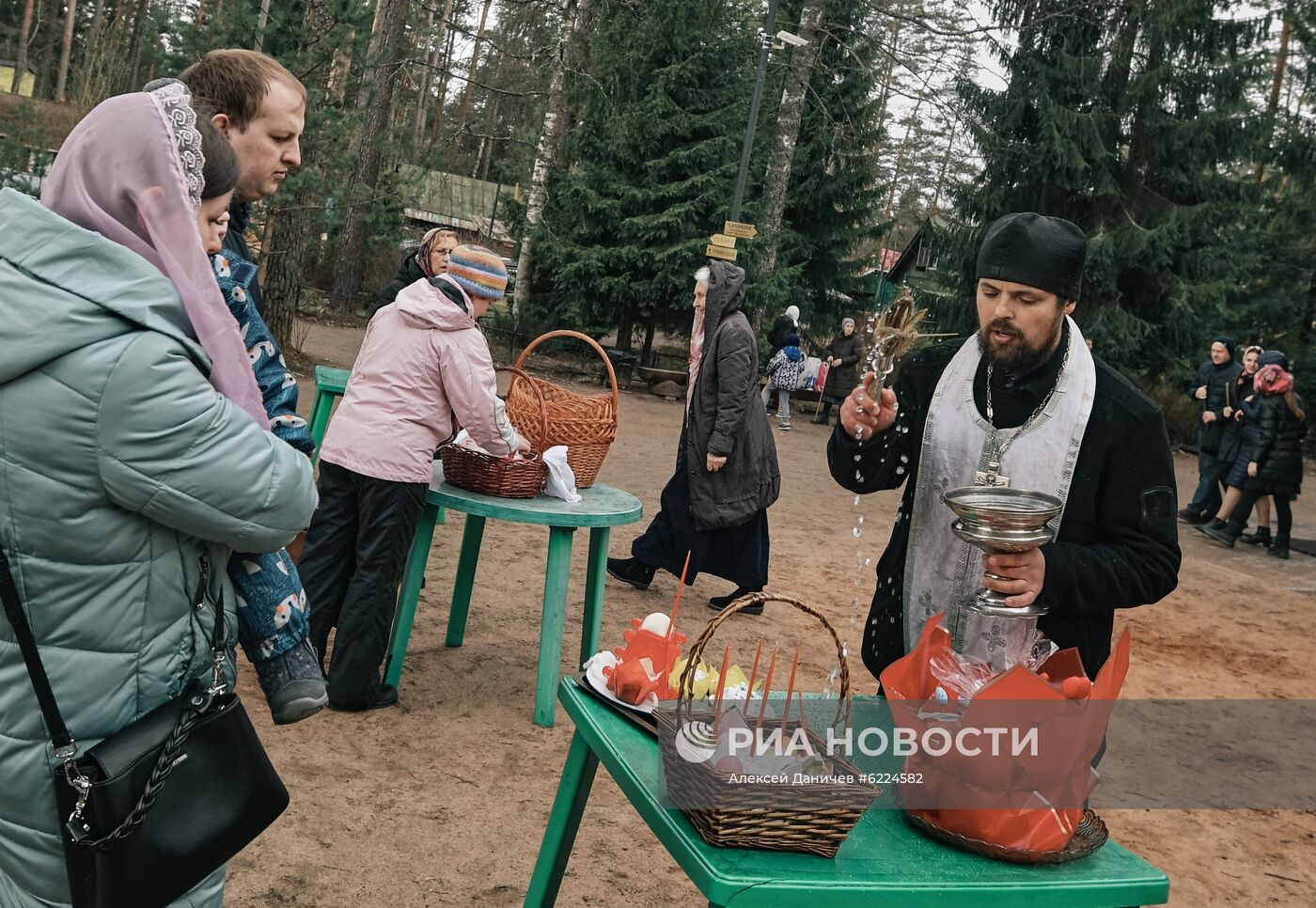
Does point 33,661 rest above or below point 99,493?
below

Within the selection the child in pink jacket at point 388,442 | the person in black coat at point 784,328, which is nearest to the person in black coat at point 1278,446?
the person in black coat at point 784,328

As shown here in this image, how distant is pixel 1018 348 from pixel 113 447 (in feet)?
5.84

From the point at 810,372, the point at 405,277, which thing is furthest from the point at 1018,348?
the point at 810,372

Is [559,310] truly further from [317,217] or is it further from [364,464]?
[364,464]

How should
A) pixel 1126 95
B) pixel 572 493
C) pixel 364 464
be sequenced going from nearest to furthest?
pixel 364 464
pixel 572 493
pixel 1126 95

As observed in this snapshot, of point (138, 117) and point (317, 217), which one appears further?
point (317, 217)

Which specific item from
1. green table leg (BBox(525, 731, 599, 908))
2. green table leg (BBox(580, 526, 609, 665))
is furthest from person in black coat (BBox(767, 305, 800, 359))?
green table leg (BBox(525, 731, 599, 908))

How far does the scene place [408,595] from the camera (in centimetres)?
479

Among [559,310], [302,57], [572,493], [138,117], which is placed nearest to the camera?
[138,117]

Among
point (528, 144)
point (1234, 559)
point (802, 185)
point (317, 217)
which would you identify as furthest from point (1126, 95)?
point (317, 217)

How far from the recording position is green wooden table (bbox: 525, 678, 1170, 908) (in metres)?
1.78

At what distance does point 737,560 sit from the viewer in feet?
21.2

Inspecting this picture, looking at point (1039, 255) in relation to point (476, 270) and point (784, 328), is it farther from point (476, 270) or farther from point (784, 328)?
point (784, 328)

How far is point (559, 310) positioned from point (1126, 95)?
10.8 meters
